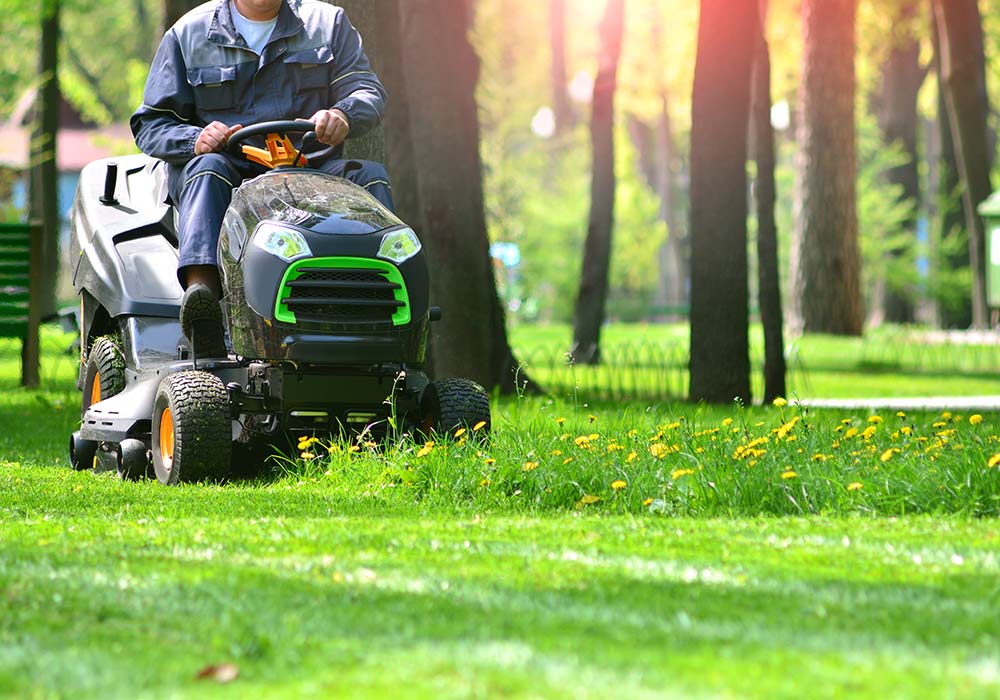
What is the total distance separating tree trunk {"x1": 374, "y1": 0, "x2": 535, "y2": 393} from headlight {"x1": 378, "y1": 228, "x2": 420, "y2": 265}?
13.5 ft

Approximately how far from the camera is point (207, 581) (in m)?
4.50

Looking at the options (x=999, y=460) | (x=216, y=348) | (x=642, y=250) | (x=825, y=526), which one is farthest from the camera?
(x=642, y=250)

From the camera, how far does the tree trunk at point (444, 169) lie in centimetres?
1168

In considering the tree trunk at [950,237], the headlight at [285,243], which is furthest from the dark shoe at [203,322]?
the tree trunk at [950,237]

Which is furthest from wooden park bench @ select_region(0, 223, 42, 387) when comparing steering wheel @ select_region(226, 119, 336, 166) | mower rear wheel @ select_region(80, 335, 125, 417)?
steering wheel @ select_region(226, 119, 336, 166)

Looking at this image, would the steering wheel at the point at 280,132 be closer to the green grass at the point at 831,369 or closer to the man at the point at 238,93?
the man at the point at 238,93

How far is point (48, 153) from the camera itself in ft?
68.9

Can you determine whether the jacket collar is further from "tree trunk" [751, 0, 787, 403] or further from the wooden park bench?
the wooden park bench

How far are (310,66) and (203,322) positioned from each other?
1.34 metres

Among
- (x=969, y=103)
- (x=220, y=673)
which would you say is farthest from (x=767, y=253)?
(x=220, y=673)

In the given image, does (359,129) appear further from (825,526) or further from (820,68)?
(820,68)

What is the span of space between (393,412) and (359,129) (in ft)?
4.46

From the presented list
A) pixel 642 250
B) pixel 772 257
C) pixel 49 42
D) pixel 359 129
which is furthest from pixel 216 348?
pixel 642 250

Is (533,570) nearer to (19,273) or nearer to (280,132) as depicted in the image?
(280,132)
